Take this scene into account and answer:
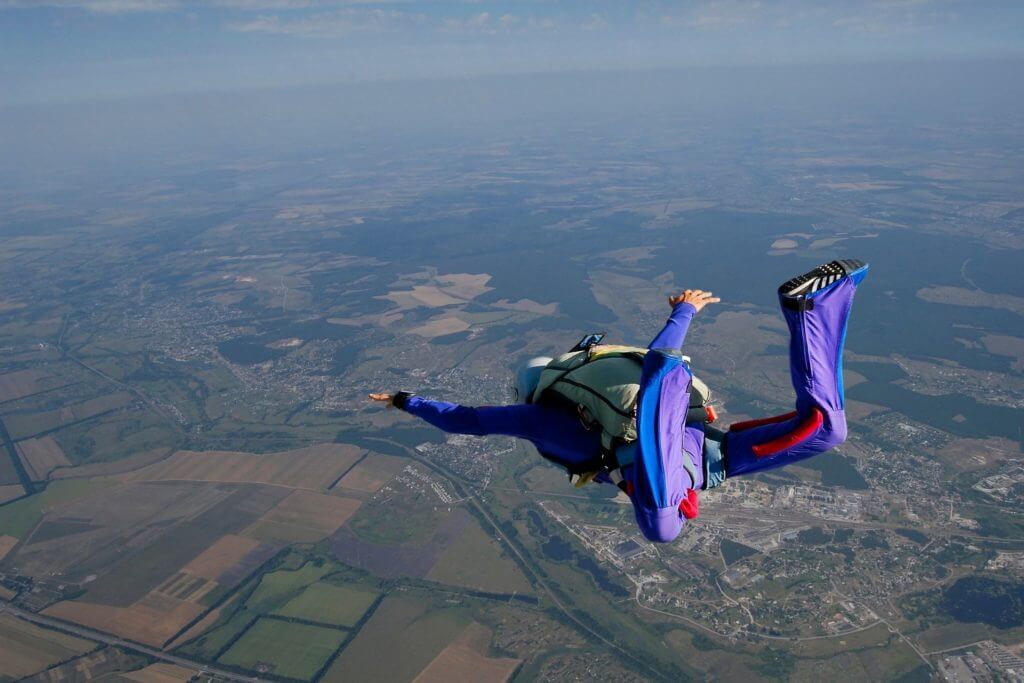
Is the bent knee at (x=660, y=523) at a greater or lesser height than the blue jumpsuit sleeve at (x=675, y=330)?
lesser

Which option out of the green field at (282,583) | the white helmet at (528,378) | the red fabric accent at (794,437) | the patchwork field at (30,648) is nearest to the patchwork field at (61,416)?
the patchwork field at (30,648)

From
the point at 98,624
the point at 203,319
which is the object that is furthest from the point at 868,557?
the point at 203,319

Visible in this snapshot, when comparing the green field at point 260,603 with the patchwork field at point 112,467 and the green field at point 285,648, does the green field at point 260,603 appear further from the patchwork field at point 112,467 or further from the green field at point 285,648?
the patchwork field at point 112,467

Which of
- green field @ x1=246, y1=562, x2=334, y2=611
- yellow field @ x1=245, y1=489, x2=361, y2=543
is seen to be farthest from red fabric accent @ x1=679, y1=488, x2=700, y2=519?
yellow field @ x1=245, y1=489, x2=361, y2=543

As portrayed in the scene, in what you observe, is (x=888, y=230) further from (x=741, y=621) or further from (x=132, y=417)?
(x=132, y=417)

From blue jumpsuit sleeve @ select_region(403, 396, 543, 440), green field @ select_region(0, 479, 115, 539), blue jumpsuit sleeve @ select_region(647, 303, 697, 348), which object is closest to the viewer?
blue jumpsuit sleeve @ select_region(647, 303, 697, 348)

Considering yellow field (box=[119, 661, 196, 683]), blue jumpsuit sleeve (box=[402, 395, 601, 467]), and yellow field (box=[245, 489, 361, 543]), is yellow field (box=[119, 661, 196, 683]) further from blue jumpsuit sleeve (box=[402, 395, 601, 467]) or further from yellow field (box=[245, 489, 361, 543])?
blue jumpsuit sleeve (box=[402, 395, 601, 467])
